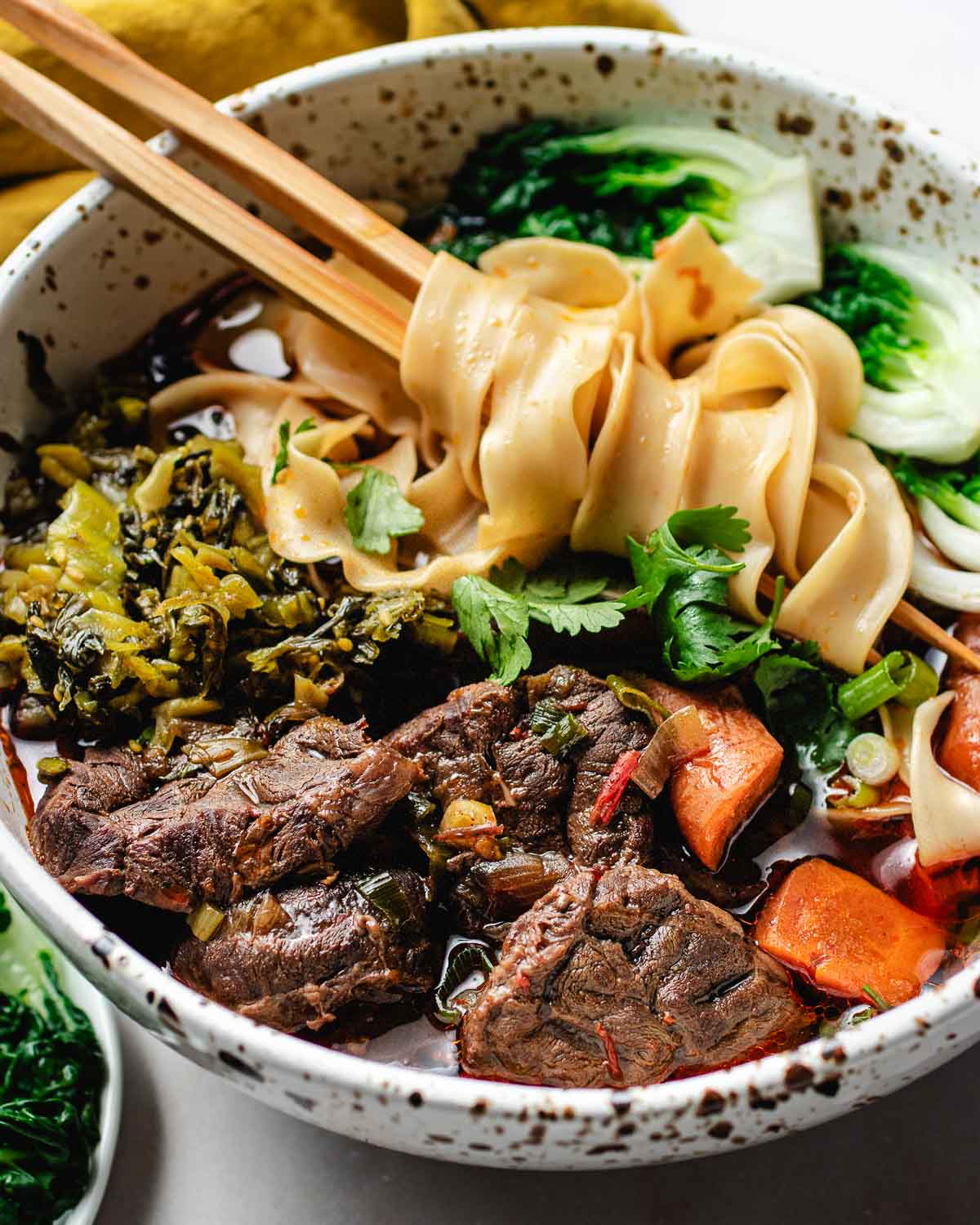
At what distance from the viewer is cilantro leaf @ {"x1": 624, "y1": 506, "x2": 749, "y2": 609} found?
10.5 feet

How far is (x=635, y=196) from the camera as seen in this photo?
13.3 ft

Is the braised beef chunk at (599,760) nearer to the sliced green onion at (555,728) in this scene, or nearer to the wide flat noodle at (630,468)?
the sliced green onion at (555,728)

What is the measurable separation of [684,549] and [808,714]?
547 millimetres

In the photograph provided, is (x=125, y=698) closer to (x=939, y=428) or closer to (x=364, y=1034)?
(x=364, y=1034)

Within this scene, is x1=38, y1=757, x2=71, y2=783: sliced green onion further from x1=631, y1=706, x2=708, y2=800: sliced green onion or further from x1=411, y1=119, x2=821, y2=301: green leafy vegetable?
x1=411, y1=119, x2=821, y2=301: green leafy vegetable

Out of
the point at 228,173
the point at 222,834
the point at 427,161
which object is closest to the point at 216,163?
the point at 228,173

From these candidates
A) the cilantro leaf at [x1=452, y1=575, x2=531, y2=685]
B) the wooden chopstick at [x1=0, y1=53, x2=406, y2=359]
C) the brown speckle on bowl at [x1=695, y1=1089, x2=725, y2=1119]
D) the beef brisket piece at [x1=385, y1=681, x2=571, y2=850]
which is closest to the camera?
the brown speckle on bowl at [x1=695, y1=1089, x2=725, y2=1119]

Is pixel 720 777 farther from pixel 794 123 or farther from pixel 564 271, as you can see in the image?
pixel 794 123

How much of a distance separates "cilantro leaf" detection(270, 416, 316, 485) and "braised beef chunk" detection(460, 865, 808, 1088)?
55.0 inches

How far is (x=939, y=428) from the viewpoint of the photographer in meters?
3.56

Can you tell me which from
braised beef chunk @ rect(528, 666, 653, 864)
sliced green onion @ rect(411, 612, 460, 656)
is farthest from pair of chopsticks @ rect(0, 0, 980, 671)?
sliced green onion @ rect(411, 612, 460, 656)

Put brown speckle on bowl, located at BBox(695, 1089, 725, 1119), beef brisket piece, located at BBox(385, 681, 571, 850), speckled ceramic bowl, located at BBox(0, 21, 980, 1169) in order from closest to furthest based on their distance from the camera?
1. brown speckle on bowl, located at BBox(695, 1089, 725, 1119)
2. speckled ceramic bowl, located at BBox(0, 21, 980, 1169)
3. beef brisket piece, located at BBox(385, 681, 571, 850)

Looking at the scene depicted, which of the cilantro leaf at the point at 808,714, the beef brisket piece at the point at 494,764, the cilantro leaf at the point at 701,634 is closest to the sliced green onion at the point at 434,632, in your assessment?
the beef brisket piece at the point at 494,764

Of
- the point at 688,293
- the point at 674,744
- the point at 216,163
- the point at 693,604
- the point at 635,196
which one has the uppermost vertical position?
the point at 216,163
